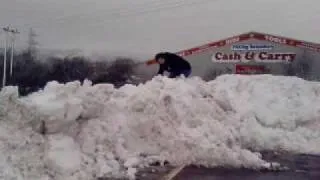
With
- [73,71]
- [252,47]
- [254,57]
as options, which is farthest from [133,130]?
[254,57]

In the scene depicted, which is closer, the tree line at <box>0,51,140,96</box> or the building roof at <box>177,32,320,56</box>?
the tree line at <box>0,51,140,96</box>

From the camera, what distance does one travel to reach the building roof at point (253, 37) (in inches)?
2083

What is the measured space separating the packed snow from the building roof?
3490 cm

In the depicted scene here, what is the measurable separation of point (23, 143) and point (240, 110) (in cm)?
867

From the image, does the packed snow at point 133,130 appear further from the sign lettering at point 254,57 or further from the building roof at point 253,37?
the sign lettering at point 254,57

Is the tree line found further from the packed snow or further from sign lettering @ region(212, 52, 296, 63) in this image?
the packed snow

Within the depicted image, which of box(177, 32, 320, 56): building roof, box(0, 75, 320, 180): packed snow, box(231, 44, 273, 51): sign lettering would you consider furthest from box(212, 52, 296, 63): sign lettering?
box(0, 75, 320, 180): packed snow

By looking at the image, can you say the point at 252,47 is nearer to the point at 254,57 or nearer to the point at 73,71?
the point at 254,57

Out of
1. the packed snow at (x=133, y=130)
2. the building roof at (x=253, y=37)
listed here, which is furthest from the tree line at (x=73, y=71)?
the packed snow at (x=133, y=130)

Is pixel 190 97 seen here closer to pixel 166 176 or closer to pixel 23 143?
Answer: pixel 166 176

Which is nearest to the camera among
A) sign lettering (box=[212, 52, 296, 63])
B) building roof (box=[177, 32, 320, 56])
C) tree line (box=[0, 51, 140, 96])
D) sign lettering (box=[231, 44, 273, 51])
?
tree line (box=[0, 51, 140, 96])

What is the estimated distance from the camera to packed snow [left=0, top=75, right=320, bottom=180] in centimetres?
1078

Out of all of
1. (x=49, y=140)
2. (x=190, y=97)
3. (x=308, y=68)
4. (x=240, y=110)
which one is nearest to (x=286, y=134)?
(x=240, y=110)

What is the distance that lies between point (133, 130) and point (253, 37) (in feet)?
137
